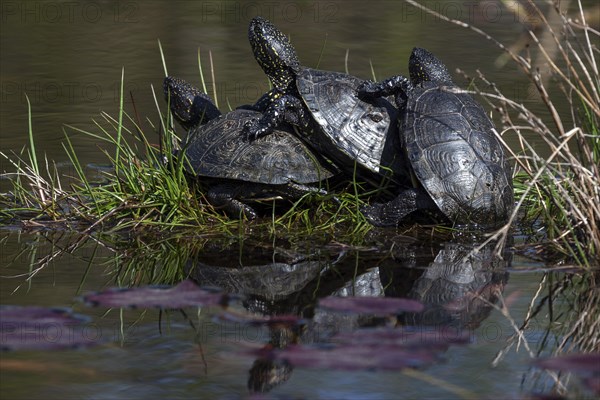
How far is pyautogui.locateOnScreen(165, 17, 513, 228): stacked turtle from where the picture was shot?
5.76m

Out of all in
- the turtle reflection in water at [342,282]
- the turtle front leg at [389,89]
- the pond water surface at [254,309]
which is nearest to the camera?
the pond water surface at [254,309]

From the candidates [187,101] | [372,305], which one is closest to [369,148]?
[187,101]

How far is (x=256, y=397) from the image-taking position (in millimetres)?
3646

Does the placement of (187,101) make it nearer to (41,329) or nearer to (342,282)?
(342,282)

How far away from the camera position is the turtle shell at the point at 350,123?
604 centimetres

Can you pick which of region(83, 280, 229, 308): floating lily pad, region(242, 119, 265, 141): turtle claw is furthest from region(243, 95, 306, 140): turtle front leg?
region(83, 280, 229, 308): floating lily pad

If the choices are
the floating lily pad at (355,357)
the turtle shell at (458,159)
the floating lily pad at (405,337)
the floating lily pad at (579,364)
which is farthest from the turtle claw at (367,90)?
the floating lily pad at (579,364)

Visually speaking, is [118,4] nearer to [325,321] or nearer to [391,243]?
[391,243]

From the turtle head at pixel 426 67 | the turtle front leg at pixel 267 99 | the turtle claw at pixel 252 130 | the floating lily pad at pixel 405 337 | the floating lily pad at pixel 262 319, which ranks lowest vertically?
the floating lily pad at pixel 405 337

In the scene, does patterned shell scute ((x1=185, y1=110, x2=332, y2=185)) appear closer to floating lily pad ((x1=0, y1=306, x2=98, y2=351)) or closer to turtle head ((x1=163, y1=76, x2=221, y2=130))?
turtle head ((x1=163, y1=76, x2=221, y2=130))

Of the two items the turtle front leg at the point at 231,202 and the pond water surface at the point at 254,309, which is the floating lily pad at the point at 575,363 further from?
the turtle front leg at the point at 231,202

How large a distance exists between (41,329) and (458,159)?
263cm

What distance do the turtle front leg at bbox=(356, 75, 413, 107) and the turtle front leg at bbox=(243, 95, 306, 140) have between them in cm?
41

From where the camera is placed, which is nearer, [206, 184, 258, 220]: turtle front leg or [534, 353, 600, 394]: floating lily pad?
[534, 353, 600, 394]: floating lily pad
